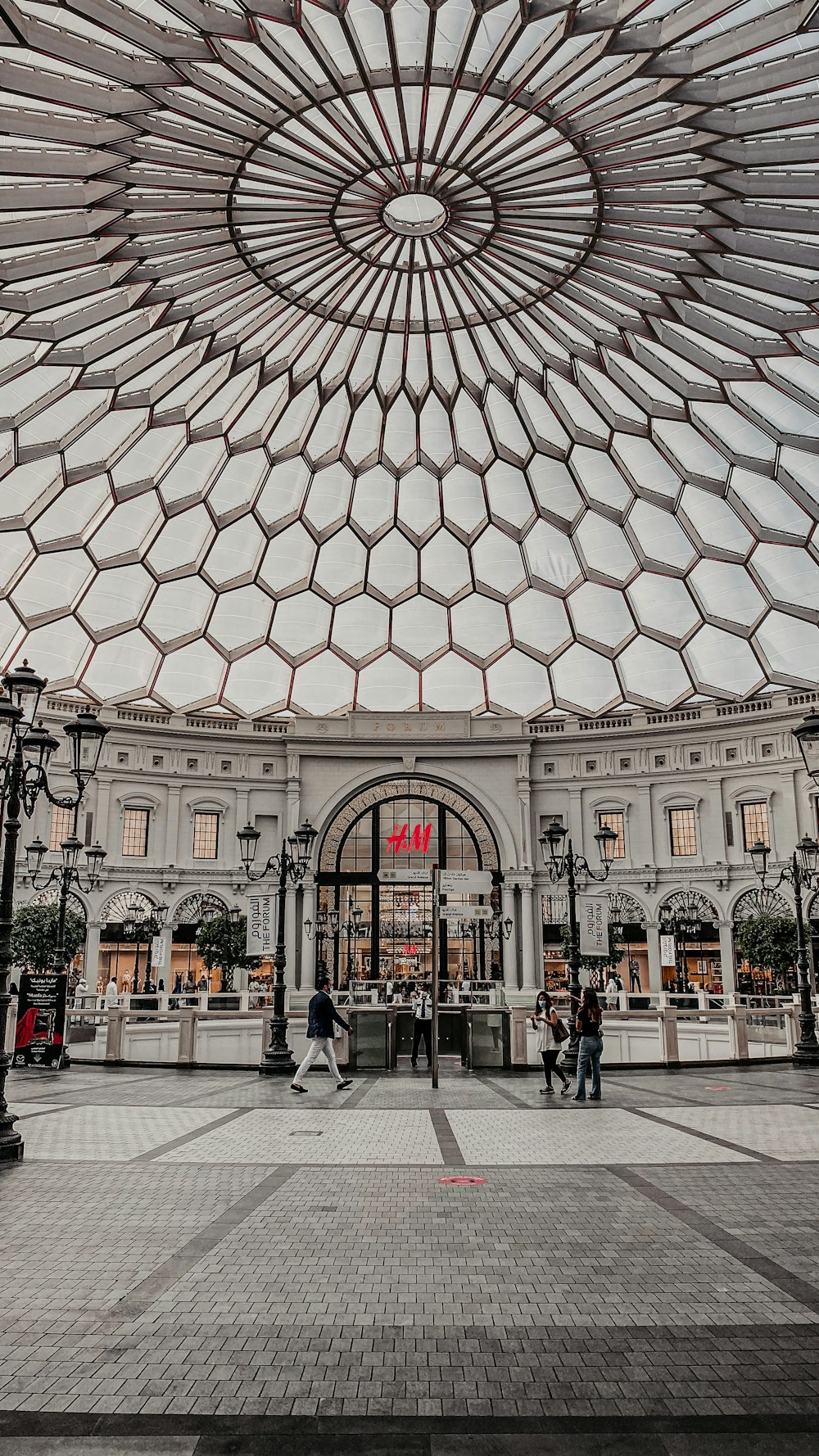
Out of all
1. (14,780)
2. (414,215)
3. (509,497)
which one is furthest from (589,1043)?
(509,497)

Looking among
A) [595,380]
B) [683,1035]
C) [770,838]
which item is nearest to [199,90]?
[595,380]

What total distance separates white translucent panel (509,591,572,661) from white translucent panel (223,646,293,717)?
11.2 metres

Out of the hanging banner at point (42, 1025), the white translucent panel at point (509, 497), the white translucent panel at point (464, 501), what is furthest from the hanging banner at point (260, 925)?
the white translucent panel at point (509, 497)

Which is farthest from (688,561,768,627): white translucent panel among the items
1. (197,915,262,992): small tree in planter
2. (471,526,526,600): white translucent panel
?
(197,915,262,992): small tree in planter

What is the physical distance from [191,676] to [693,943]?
2581 cm

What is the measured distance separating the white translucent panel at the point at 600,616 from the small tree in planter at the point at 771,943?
47.2 feet

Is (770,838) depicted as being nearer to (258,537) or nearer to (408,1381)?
(258,537)

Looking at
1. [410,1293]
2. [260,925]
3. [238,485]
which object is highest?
[238,485]

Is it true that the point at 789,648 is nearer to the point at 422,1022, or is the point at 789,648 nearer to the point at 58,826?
the point at 422,1022

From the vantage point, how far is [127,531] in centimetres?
3988

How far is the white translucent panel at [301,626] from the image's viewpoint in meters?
44.6

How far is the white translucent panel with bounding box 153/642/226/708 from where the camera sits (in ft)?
147

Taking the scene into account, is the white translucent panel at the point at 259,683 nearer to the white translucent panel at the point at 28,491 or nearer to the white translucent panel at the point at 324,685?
the white translucent panel at the point at 324,685

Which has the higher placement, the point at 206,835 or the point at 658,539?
the point at 658,539
